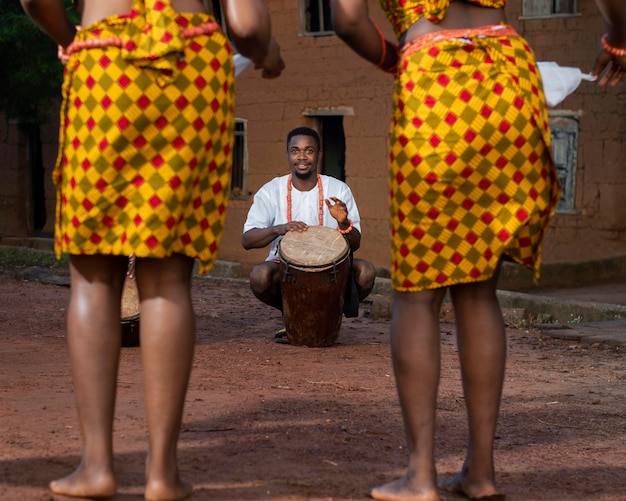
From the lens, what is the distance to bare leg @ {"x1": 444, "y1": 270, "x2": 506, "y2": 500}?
3.22 m

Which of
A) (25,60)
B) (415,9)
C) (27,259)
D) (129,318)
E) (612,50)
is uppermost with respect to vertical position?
(25,60)

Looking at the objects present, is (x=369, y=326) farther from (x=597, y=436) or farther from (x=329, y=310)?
(x=597, y=436)

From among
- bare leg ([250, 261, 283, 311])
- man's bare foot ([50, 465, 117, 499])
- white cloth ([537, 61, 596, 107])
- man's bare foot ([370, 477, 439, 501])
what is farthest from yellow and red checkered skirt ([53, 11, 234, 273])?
bare leg ([250, 261, 283, 311])

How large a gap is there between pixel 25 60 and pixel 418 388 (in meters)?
12.4

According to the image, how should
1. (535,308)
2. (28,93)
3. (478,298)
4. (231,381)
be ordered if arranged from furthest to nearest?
(28,93) < (535,308) < (231,381) < (478,298)

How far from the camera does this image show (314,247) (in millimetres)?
7117

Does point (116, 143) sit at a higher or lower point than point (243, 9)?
lower

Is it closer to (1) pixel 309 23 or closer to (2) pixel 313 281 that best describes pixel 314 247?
(2) pixel 313 281

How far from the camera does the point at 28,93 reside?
48.5 feet

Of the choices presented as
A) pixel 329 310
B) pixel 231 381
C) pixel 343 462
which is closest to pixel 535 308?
pixel 329 310

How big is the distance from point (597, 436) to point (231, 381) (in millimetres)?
1913

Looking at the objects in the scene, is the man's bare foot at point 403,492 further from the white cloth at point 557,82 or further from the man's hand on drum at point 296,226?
the man's hand on drum at point 296,226

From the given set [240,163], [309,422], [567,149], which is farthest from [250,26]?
[240,163]

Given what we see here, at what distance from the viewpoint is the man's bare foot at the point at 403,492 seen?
3123 mm
